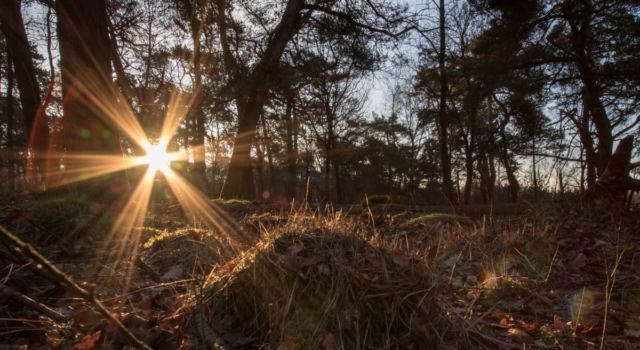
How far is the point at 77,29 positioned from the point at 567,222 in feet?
25.2

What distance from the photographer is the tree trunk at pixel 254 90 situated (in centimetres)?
928

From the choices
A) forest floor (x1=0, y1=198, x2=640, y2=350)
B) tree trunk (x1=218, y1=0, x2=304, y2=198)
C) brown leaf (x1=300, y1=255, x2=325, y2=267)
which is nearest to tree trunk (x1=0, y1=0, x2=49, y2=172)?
tree trunk (x1=218, y1=0, x2=304, y2=198)

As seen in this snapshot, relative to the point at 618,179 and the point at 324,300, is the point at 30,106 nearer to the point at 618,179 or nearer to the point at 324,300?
the point at 324,300

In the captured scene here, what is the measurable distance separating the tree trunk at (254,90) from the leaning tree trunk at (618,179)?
712 centimetres

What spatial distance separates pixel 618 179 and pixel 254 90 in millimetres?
7461

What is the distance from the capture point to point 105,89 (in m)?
5.80

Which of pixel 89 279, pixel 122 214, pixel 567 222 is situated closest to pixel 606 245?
pixel 567 222

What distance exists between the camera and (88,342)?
55.1 inches

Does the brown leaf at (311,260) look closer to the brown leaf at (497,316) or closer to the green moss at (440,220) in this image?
the brown leaf at (497,316)

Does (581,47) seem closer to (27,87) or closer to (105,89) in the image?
(105,89)

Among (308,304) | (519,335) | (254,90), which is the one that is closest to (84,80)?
(254,90)

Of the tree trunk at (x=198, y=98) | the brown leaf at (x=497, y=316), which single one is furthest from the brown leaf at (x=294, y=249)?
the tree trunk at (x=198, y=98)

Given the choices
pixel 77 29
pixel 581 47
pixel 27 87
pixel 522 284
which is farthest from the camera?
pixel 581 47

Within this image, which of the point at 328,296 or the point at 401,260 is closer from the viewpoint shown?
the point at 328,296
